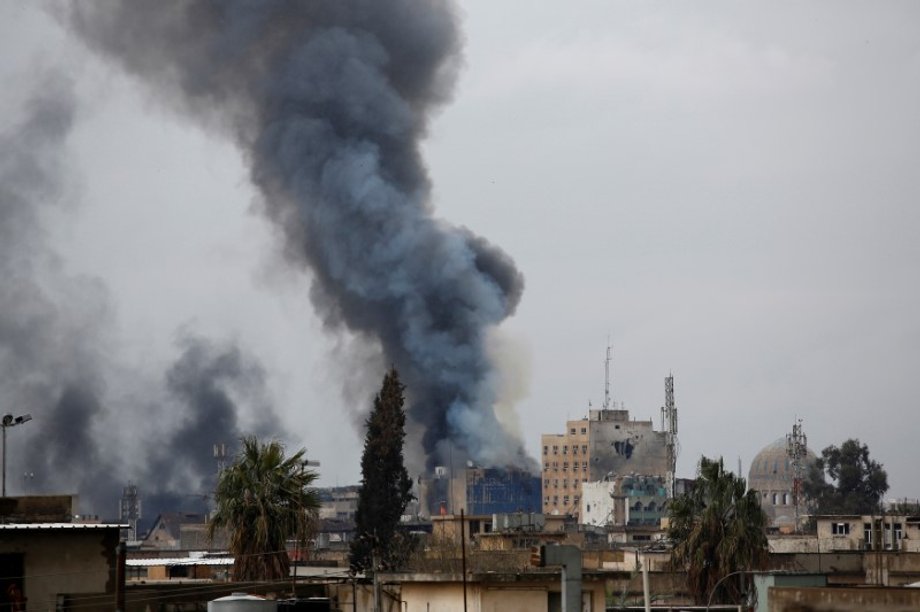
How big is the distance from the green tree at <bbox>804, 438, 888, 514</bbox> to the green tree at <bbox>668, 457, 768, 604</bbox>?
9969 centimetres

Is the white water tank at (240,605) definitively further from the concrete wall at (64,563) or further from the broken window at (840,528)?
the broken window at (840,528)

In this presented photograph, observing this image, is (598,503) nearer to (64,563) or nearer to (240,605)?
(64,563)

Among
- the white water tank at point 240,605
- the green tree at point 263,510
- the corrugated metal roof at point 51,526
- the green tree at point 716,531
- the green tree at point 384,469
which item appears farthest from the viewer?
the green tree at point 384,469

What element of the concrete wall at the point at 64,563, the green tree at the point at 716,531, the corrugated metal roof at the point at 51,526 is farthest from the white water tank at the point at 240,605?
the green tree at the point at 716,531

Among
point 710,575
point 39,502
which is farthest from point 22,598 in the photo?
point 710,575

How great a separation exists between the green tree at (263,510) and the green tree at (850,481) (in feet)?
419

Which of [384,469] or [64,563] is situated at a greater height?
[384,469]

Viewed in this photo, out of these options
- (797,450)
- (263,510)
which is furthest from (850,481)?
(263,510)

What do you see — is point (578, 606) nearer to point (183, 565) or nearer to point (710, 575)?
point (183, 565)

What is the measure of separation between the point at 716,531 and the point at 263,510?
28.0m

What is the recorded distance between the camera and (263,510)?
44625 mm

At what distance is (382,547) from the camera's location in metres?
80.2

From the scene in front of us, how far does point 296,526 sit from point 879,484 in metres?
132

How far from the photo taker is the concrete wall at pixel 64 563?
35.6m
